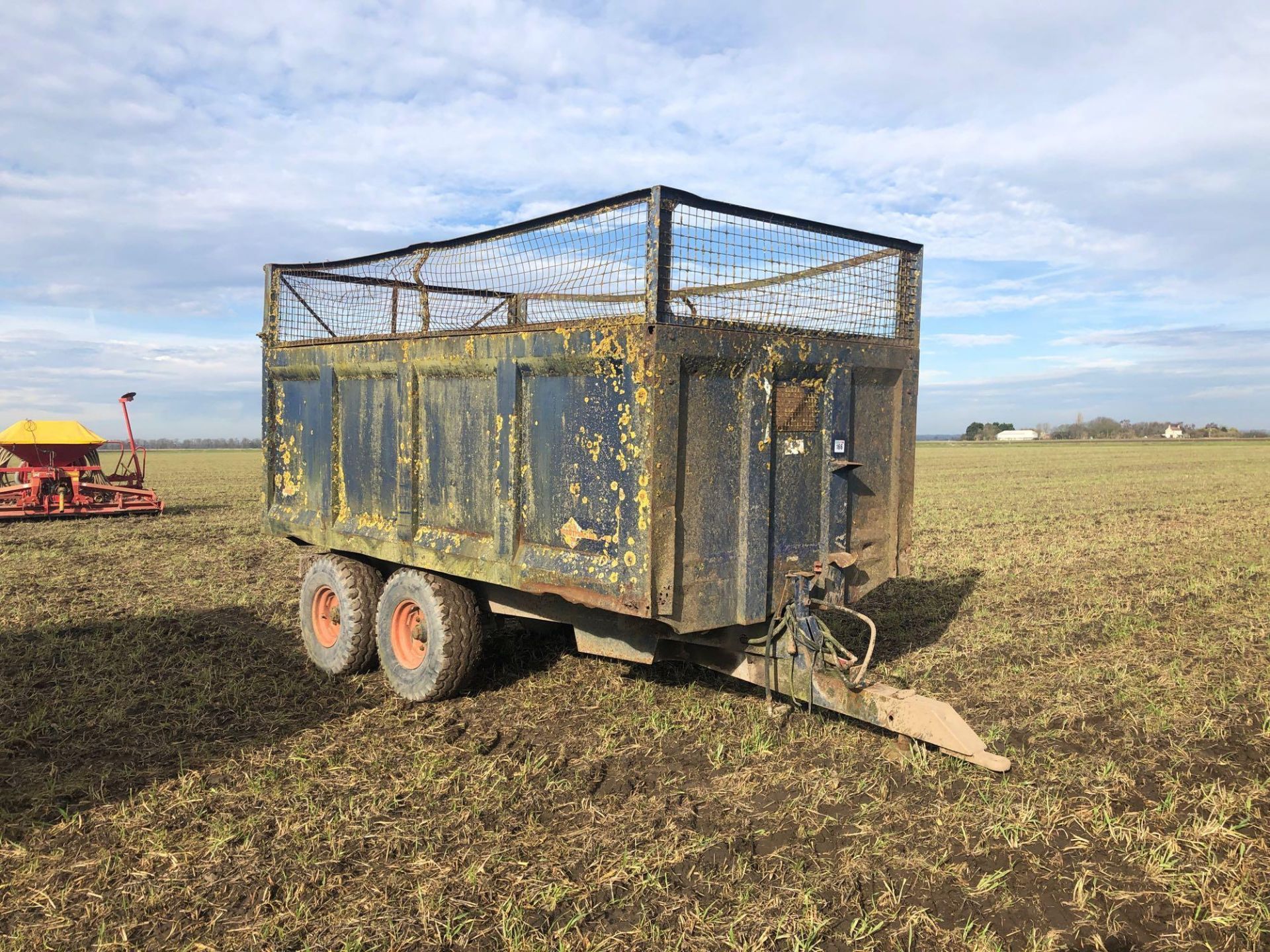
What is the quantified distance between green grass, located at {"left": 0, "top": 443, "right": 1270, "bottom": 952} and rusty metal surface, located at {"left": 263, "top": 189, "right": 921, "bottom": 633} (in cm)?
88

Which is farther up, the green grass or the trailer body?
the trailer body

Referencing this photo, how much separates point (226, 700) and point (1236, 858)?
525 centimetres

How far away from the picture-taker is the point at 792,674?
15.0 ft

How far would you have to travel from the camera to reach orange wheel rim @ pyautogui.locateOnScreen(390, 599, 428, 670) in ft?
18.1

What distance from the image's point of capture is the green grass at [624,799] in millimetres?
3035

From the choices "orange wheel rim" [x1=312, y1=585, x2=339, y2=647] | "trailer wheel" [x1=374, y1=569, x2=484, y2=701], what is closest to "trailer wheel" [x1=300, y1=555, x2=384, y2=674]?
"orange wheel rim" [x1=312, y1=585, x2=339, y2=647]

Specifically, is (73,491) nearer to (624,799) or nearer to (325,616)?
(325,616)

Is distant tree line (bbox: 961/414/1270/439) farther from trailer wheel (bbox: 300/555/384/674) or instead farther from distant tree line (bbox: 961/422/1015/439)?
trailer wheel (bbox: 300/555/384/674)

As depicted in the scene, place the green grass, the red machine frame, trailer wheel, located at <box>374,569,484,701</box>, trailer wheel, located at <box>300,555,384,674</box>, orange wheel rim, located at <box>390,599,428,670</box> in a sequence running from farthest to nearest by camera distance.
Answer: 1. the red machine frame
2. trailer wheel, located at <box>300,555,384,674</box>
3. orange wheel rim, located at <box>390,599,428,670</box>
4. trailer wheel, located at <box>374,569,484,701</box>
5. the green grass

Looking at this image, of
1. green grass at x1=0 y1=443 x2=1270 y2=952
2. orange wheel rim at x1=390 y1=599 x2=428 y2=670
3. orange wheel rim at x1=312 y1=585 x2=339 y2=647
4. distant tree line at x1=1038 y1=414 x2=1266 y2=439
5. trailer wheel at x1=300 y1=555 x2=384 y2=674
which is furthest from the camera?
distant tree line at x1=1038 y1=414 x2=1266 y2=439

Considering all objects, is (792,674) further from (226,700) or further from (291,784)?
(226,700)

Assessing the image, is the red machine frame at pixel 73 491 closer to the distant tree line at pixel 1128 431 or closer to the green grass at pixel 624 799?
the green grass at pixel 624 799

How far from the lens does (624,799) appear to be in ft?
13.0

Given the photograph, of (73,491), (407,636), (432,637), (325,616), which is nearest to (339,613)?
(325,616)
